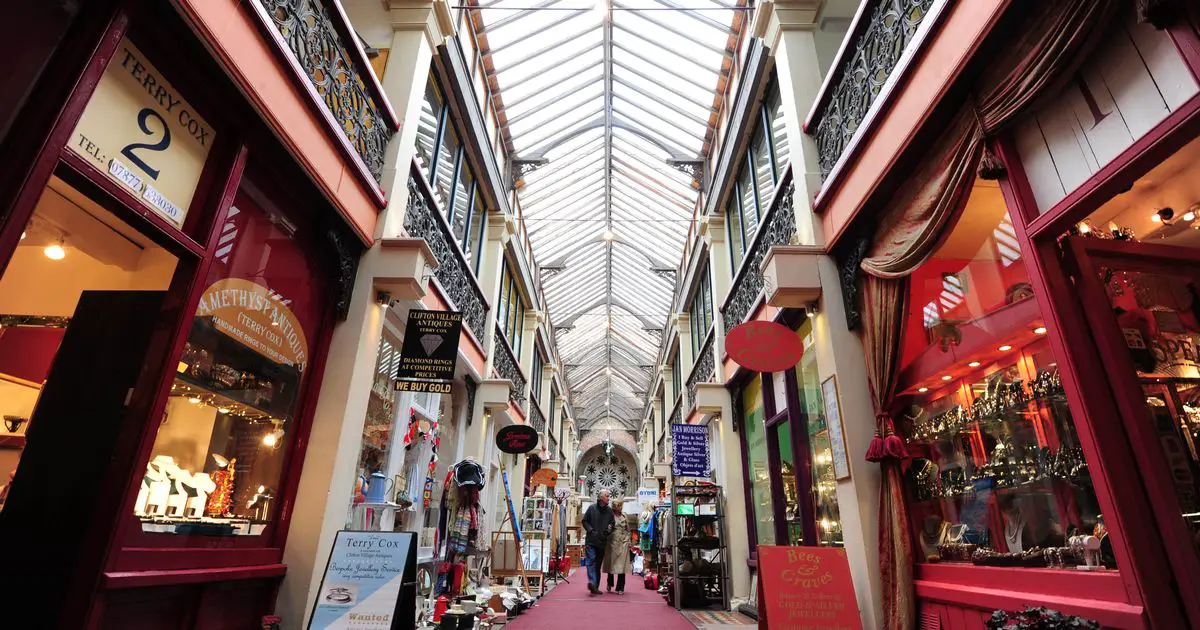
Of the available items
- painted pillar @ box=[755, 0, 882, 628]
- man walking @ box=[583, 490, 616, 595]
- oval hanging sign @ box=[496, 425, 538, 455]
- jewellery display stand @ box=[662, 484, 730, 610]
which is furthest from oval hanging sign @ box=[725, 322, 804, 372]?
oval hanging sign @ box=[496, 425, 538, 455]

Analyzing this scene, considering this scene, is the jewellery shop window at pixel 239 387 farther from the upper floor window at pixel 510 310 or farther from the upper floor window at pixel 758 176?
the upper floor window at pixel 510 310

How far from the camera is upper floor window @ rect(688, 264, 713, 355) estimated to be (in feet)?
36.4

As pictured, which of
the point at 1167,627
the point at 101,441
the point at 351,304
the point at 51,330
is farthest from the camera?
the point at 351,304

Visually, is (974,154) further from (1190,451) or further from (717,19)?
(717,19)

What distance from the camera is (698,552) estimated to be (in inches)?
315

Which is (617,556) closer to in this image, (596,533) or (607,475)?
(596,533)

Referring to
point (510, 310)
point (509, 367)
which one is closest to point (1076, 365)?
point (509, 367)

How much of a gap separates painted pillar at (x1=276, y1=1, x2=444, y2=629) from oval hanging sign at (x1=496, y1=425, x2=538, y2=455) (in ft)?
15.7

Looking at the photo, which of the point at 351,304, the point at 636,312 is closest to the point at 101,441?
the point at 351,304

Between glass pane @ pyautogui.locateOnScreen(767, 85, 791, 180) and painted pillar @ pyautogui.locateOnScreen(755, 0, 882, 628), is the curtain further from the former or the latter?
glass pane @ pyautogui.locateOnScreen(767, 85, 791, 180)

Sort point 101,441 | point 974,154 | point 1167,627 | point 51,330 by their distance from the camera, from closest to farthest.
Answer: point 1167,627
point 101,441
point 974,154
point 51,330

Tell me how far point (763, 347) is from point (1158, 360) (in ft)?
8.34

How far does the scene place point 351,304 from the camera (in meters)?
4.82

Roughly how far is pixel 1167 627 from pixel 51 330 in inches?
269
